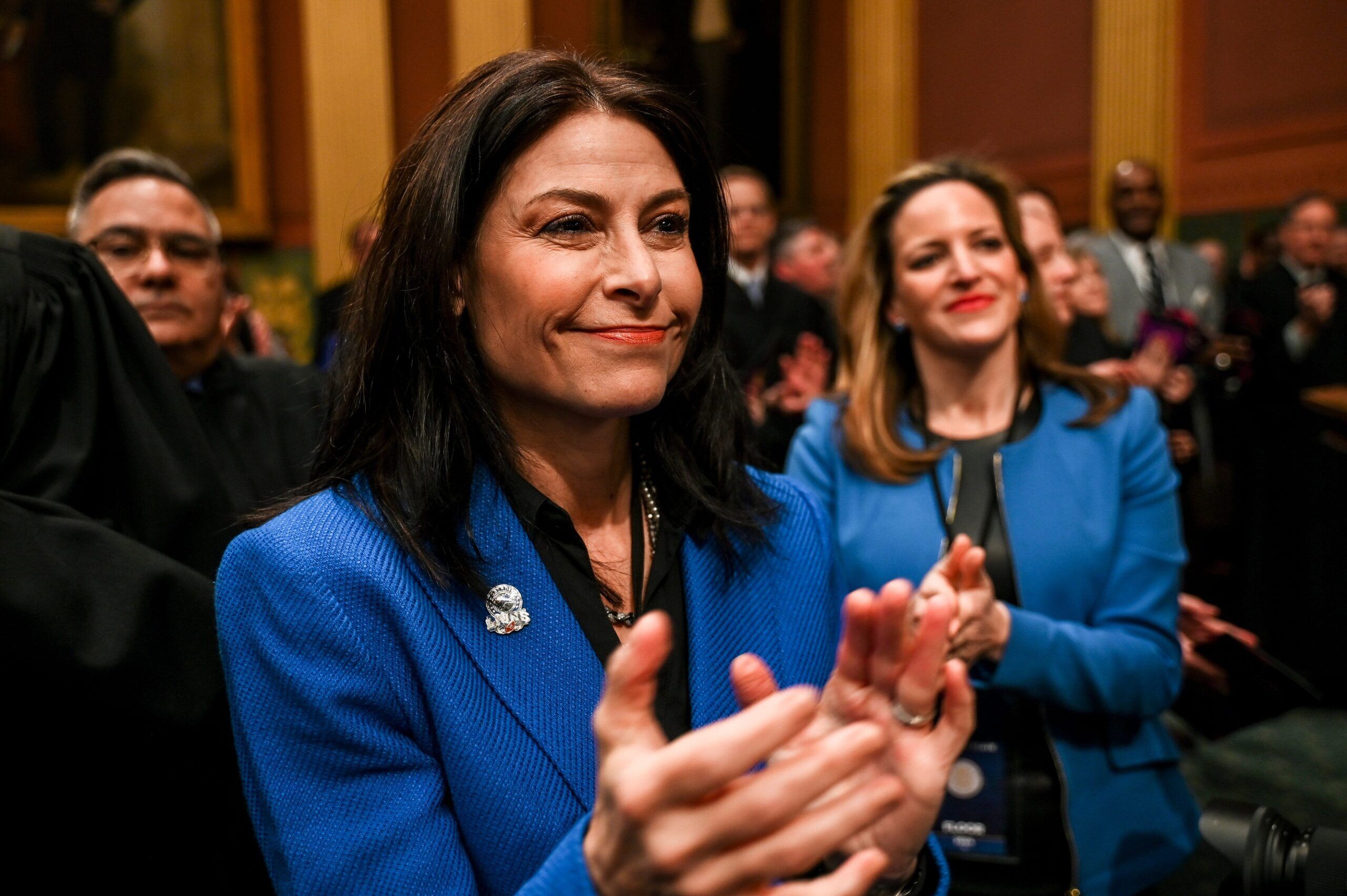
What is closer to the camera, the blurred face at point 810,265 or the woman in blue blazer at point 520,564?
the woman in blue blazer at point 520,564

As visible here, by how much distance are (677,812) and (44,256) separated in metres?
1.51

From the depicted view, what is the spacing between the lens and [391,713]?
45.3 inches

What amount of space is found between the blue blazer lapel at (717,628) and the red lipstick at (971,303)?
1022 mm

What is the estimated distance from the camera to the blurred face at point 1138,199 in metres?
5.58

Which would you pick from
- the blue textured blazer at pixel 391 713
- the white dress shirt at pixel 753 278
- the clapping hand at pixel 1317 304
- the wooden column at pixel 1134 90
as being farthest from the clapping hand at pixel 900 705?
the wooden column at pixel 1134 90

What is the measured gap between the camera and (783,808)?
2.59ft

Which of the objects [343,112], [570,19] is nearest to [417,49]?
[343,112]

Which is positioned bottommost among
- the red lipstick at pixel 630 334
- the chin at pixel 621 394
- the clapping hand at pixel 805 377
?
the clapping hand at pixel 805 377

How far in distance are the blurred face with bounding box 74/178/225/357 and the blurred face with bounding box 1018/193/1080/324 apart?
2431mm

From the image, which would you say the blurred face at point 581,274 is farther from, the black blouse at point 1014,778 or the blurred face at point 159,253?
the blurred face at point 159,253

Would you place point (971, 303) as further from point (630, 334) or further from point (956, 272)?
point (630, 334)

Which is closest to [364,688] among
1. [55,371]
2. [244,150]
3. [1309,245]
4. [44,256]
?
[55,371]

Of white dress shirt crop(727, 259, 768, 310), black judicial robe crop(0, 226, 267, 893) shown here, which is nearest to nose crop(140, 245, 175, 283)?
black judicial robe crop(0, 226, 267, 893)

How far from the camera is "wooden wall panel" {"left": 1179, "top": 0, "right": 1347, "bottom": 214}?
624 centimetres
